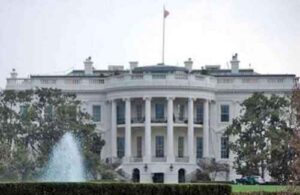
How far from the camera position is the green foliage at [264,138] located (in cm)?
6338

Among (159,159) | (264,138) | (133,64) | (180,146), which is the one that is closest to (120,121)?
(159,159)

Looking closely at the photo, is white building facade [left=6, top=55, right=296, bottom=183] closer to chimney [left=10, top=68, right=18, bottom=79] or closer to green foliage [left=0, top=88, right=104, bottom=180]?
chimney [left=10, top=68, right=18, bottom=79]

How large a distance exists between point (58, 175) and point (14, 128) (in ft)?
32.9

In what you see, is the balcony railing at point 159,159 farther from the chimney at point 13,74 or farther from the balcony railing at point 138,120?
the chimney at point 13,74

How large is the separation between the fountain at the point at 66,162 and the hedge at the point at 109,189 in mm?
19125

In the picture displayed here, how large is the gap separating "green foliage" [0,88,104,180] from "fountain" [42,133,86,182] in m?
0.52

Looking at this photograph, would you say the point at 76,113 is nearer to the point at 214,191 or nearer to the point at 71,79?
the point at 71,79

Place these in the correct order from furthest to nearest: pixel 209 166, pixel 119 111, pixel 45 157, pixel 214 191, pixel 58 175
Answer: pixel 119 111 < pixel 209 166 < pixel 45 157 < pixel 58 175 < pixel 214 191

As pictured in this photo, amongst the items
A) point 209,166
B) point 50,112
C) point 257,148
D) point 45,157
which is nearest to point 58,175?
point 45,157

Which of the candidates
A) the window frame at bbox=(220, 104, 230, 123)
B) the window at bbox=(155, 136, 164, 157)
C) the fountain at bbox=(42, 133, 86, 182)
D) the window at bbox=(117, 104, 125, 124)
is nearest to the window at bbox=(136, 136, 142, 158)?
the window at bbox=(155, 136, 164, 157)

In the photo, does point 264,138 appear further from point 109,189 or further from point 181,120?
point 109,189

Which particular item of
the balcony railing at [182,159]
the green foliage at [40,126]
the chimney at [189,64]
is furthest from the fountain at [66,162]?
the chimney at [189,64]

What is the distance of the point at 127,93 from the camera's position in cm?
7856

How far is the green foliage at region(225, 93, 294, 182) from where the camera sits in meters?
63.4
